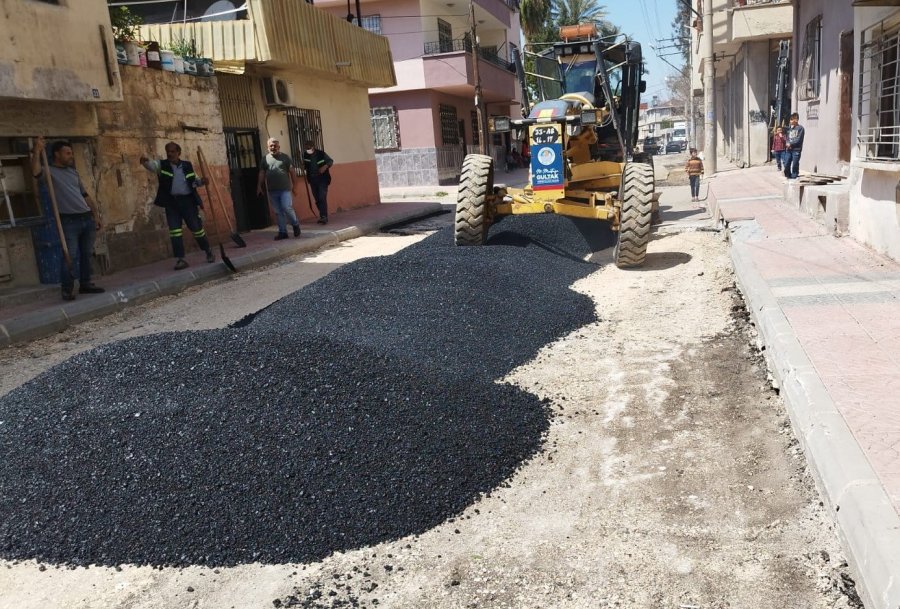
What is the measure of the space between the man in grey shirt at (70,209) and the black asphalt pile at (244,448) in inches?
151

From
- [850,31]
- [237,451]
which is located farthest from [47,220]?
[850,31]

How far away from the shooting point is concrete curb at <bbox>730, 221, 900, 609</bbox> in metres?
2.45

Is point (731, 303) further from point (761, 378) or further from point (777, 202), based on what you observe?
point (777, 202)

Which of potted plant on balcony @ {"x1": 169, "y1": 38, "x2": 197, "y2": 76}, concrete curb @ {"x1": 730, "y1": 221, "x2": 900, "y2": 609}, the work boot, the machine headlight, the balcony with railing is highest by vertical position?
the balcony with railing

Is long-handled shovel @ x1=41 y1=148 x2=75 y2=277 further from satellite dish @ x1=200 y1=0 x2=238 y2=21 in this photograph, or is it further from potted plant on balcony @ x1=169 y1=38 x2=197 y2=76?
satellite dish @ x1=200 y1=0 x2=238 y2=21

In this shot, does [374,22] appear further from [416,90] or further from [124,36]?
[124,36]

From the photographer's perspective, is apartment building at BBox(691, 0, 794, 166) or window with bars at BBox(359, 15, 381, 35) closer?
apartment building at BBox(691, 0, 794, 166)

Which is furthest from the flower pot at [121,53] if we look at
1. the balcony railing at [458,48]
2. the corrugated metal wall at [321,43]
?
the balcony railing at [458,48]

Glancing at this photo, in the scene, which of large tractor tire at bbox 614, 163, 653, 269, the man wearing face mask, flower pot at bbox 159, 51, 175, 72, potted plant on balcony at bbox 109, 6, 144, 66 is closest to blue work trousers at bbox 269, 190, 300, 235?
the man wearing face mask

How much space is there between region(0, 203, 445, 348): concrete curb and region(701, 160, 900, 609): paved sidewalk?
251 inches

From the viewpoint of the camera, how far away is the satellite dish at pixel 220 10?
1455 centimetres

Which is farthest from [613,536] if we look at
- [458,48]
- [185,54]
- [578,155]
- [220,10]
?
[458,48]

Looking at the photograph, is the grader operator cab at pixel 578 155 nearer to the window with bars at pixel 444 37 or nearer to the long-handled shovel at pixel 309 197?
the long-handled shovel at pixel 309 197

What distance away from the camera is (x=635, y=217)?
327 inches
